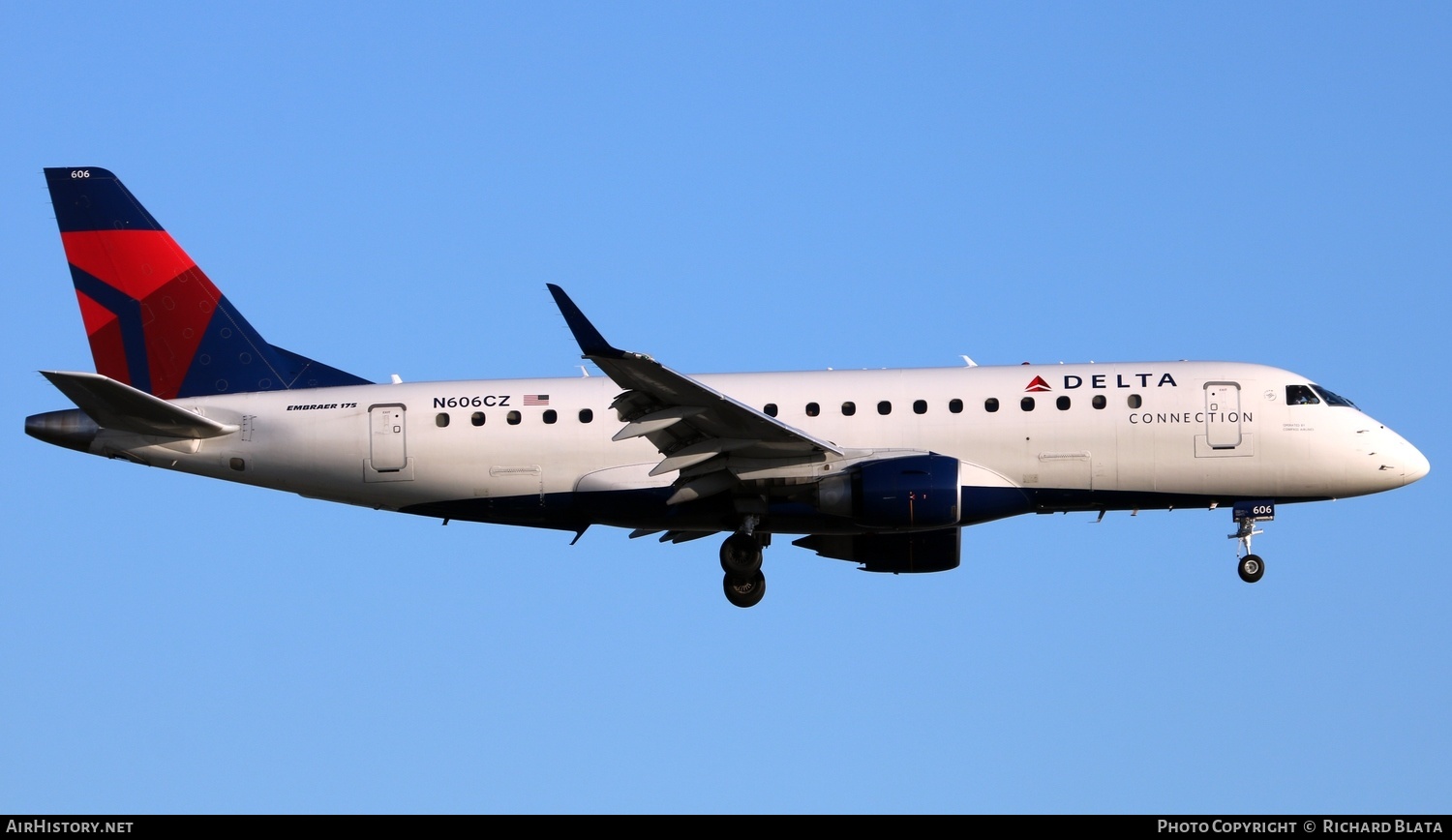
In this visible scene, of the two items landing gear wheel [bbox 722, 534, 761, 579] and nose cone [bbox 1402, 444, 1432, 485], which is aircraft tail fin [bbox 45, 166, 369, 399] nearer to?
landing gear wheel [bbox 722, 534, 761, 579]

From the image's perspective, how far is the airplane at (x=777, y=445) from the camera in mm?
37156

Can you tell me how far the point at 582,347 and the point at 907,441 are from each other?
7993 millimetres

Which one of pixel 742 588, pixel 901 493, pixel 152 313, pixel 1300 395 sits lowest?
pixel 742 588

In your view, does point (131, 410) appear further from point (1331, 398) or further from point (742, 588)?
point (1331, 398)

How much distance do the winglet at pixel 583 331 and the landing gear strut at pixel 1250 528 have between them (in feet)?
46.3

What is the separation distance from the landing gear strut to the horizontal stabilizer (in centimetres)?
2170

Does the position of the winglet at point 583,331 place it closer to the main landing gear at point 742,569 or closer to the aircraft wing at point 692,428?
the aircraft wing at point 692,428

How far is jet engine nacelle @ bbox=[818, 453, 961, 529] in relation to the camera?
36281mm

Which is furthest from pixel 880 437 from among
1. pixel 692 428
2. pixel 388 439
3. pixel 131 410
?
pixel 131 410

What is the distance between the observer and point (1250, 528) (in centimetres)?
3878

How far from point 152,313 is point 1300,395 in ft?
→ 83.1

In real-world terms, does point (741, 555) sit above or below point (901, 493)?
below
